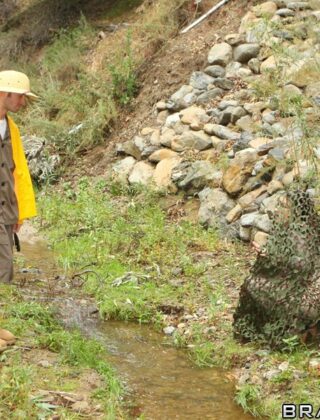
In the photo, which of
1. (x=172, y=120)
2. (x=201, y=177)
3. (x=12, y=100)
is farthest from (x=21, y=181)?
(x=172, y=120)

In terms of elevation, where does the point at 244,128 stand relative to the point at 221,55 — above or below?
below

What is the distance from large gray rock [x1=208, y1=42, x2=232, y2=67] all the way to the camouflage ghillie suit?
5.00 metres

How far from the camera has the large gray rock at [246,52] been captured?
986 cm

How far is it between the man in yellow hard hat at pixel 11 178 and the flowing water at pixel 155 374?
0.83 metres

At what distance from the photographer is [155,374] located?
527 centimetres

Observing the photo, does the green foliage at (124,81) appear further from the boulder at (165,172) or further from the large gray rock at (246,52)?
the boulder at (165,172)

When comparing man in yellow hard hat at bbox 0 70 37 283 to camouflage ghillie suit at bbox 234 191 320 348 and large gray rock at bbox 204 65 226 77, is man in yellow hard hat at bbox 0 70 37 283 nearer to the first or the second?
camouflage ghillie suit at bbox 234 191 320 348

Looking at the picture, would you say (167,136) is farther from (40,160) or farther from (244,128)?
(40,160)

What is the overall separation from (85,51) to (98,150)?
120 inches

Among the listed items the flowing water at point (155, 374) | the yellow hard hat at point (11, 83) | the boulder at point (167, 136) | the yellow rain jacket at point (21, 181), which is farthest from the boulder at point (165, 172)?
the yellow hard hat at point (11, 83)

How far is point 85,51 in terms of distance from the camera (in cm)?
1319

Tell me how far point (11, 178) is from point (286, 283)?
2051mm

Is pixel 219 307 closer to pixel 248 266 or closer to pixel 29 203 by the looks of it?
pixel 248 266

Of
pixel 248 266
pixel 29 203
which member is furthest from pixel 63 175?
pixel 29 203
